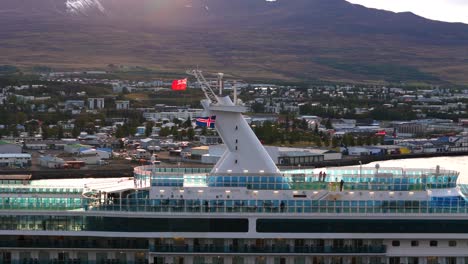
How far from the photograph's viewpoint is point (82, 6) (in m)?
170

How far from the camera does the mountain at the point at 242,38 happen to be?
12375 cm

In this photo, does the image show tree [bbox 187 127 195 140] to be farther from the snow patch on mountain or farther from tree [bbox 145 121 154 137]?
the snow patch on mountain

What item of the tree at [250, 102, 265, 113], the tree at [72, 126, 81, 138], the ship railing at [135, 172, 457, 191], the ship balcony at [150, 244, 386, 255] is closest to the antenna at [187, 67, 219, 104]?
the ship railing at [135, 172, 457, 191]

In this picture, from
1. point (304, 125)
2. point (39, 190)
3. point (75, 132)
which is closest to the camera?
point (39, 190)

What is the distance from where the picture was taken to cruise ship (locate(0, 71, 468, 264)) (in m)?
12.5

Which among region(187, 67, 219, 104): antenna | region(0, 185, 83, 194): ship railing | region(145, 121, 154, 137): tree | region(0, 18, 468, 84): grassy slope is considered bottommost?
region(145, 121, 154, 137): tree

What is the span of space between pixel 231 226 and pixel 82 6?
529 ft

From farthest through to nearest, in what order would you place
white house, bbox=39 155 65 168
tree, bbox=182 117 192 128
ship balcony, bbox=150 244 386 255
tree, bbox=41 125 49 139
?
tree, bbox=182 117 192 128 → tree, bbox=41 125 49 139 → white house, bbox=39 155 65 168 → ship balcony, bbox=150 244 386 255

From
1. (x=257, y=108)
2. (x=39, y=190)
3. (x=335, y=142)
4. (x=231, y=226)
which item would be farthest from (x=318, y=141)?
(x=231, y=226)

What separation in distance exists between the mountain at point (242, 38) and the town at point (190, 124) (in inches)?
1033

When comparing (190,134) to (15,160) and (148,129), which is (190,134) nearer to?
(148,129)

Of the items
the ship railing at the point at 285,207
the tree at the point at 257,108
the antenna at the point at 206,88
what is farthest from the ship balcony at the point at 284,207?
the tree at the point at 257,108

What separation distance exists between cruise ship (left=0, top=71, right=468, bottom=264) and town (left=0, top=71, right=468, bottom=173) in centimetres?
2119

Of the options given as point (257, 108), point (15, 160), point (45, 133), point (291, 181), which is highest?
point (291, 181)
